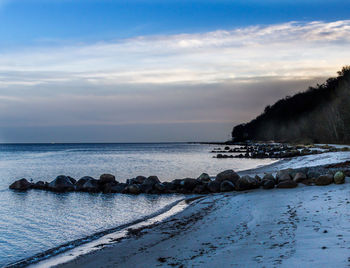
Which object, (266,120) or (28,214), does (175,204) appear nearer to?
(28,214)

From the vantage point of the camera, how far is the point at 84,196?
1697cm

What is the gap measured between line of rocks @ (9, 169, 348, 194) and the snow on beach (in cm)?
291

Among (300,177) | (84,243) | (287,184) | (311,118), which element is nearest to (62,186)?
(84,243)

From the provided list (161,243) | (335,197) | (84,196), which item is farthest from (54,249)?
(84,196)

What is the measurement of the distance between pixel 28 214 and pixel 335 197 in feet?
33.6

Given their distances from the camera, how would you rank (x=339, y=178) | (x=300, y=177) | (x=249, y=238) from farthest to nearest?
(x=300, y=177) → (x=339, y=178) → (x=249, y=238)

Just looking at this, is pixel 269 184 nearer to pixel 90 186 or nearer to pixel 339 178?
pixel 339 178

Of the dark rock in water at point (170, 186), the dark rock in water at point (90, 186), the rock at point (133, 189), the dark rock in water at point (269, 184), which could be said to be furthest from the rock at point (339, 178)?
the dark rock in water at point (90, 186)

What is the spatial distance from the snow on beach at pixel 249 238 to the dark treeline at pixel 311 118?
144 ft

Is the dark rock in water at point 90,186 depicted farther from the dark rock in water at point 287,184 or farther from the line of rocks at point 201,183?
the dark rock in water at point 287,184

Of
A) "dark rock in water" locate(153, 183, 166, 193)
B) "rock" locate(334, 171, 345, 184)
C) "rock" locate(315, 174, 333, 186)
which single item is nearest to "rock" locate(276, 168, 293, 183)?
"rock" locate(315, 174, 333, 186)

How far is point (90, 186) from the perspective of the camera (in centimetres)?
1862

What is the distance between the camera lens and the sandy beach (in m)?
5.46

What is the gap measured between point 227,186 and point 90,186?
7.44 m
